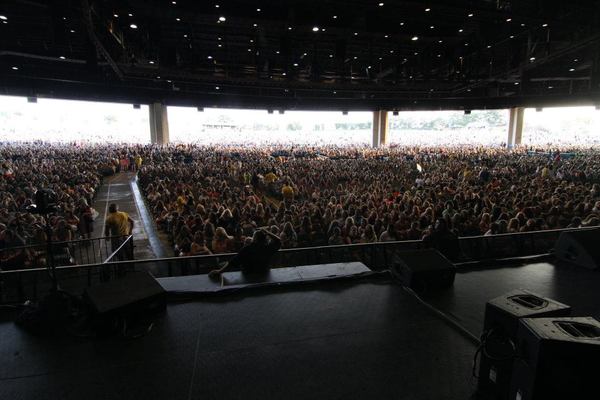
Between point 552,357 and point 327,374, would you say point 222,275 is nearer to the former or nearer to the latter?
point 327,374

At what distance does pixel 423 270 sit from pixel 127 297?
3.24 metres

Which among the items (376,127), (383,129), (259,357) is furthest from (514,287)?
(376,127)

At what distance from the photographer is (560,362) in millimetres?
2057

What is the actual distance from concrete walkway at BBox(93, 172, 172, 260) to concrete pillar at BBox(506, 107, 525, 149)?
41.7m

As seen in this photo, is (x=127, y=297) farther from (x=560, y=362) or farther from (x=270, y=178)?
(x=270, y=178)

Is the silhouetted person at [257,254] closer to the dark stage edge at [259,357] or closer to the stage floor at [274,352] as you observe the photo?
the stage floor at [274,352]

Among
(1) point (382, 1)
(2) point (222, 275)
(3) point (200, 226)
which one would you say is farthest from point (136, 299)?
(1) point (382, 1)

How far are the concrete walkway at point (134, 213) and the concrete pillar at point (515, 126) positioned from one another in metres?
41.7

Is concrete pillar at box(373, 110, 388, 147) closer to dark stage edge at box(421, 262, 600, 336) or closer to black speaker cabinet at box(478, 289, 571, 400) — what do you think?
dark stage edge at box(421, 262, 600, 336)

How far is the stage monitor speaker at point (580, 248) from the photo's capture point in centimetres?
529

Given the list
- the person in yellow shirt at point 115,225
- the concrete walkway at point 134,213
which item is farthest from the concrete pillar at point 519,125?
the person in yellow shirt at point 115,225

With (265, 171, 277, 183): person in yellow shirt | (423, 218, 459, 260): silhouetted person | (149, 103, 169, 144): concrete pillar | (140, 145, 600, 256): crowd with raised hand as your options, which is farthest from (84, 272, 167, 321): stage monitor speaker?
(149, 103, 169, 144): concrete pillar

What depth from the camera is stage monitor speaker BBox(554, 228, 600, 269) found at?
17.4 ft

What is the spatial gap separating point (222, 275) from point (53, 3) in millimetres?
9237
